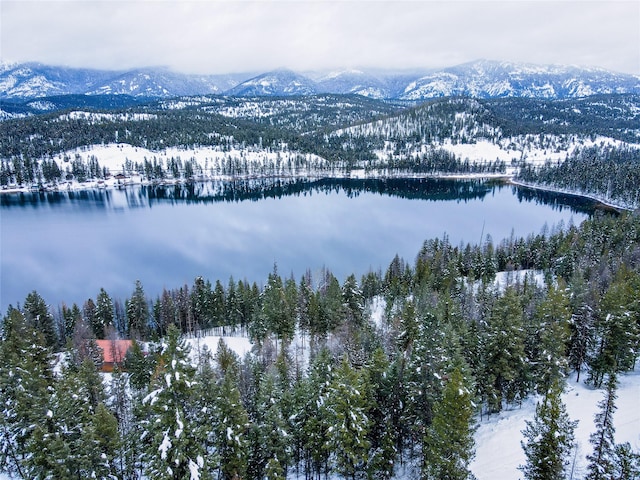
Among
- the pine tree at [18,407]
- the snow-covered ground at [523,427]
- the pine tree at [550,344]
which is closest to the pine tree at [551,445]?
the snow-covered ground at [523,427]

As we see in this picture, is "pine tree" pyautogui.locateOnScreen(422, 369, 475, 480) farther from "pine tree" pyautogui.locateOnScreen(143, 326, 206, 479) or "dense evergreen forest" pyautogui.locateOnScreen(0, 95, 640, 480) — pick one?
"pine tree" pyautogui.locateOnScreen(143, 326, 206, 479)

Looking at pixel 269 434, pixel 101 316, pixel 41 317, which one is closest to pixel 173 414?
pixel 269 434

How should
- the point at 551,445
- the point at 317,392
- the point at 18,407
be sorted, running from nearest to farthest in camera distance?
the point at 551,445 < the point at 18,407 < the point at 317,392

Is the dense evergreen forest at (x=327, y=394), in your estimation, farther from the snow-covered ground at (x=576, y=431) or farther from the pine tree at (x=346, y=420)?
the snow-covered ground at (x=576, y=431)

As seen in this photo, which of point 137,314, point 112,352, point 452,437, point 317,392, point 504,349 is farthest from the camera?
point 137,314

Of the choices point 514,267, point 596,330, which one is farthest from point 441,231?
point 596,330

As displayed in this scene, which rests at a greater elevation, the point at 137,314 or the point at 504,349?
the point at 504,349

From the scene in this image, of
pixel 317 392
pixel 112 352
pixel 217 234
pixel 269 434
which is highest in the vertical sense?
pixel 317 392

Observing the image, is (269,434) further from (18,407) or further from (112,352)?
(112,352)
